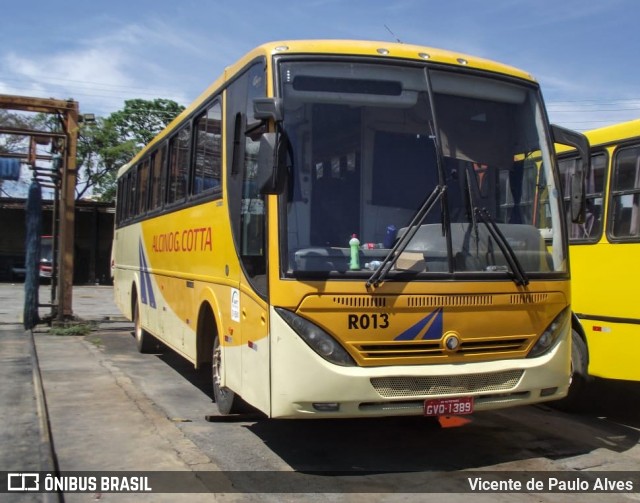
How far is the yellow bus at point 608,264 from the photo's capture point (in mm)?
6949

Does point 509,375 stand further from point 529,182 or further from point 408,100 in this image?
point 408,100

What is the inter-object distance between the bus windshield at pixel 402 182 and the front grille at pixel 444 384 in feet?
2.50

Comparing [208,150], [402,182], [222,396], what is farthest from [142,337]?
[402,182]

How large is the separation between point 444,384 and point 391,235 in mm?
1179

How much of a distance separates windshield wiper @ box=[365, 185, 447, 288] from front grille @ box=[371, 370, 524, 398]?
72 cm

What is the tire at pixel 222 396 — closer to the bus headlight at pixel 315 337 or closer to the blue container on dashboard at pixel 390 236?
the bus headlight at pixel 315 337

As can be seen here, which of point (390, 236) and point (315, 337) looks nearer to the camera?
point (315, 337)

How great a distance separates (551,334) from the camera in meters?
5.48

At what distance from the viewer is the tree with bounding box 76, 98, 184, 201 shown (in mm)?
42469

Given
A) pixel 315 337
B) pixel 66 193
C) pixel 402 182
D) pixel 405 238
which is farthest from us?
pixel 66 193

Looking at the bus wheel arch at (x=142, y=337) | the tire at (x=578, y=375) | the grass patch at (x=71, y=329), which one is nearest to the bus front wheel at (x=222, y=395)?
the tire at (x=578, y=375)

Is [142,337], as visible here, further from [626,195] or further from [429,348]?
[626,195]

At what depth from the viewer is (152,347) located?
1185 cm

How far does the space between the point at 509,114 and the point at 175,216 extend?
4436 mm
